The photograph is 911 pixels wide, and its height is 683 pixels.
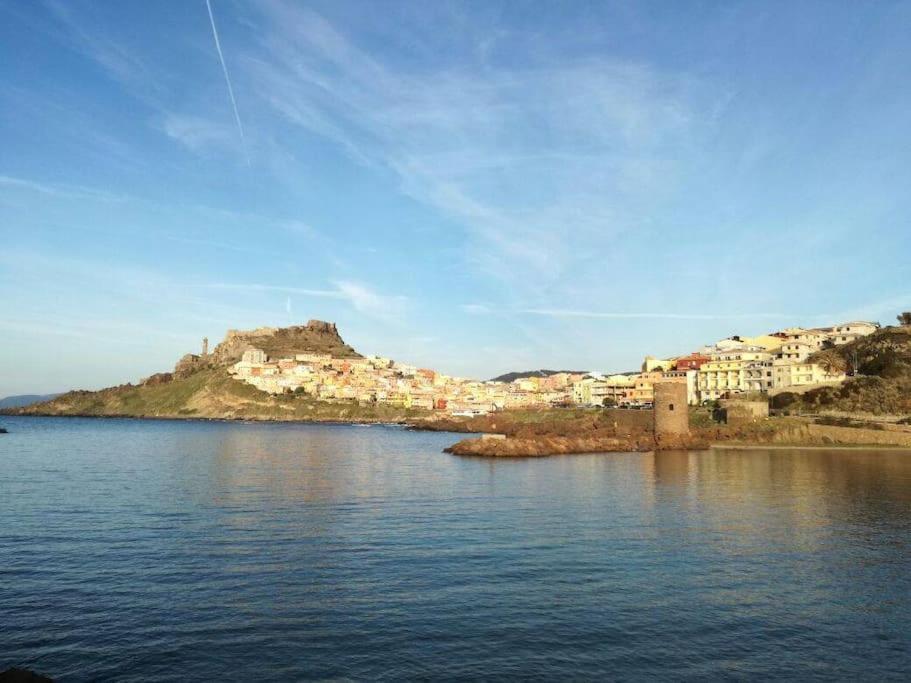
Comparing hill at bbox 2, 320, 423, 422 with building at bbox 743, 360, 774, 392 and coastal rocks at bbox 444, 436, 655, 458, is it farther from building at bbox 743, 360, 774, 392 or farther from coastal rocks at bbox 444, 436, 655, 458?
coastal rocks at bbox 444, 436, 655, 458

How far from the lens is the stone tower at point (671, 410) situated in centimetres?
6175

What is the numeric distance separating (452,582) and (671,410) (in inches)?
2030

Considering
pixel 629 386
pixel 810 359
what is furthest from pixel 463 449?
pixel 629 386

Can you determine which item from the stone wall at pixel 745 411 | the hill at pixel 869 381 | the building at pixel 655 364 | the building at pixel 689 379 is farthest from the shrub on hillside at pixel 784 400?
the building at pixel 655 364

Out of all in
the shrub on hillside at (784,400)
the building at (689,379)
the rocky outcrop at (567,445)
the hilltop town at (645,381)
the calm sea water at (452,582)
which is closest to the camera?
the calm sea water at (452,582)

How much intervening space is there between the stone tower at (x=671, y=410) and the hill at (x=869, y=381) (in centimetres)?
1923

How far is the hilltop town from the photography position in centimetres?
9294

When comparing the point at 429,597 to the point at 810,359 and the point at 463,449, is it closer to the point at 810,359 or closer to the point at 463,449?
the point at 463,449

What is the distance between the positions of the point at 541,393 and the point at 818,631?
164 metres

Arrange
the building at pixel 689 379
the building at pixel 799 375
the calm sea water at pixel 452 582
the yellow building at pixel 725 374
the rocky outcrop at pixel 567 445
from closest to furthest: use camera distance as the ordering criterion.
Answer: the calm sea water at pixel 452 582, the rocky outcrop at pixel 567 445, the building at pixel 799 375, the yellow building at pixel 725 374, the building at pixel 689 379

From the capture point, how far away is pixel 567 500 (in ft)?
91.5

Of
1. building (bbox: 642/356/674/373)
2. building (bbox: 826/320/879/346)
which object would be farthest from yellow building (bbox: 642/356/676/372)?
building (bbox: 826/320/879/346)

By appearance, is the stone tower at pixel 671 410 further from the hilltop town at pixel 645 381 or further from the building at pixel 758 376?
the building at pixel 758 376

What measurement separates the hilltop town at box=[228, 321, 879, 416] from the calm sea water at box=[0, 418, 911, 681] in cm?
4249
